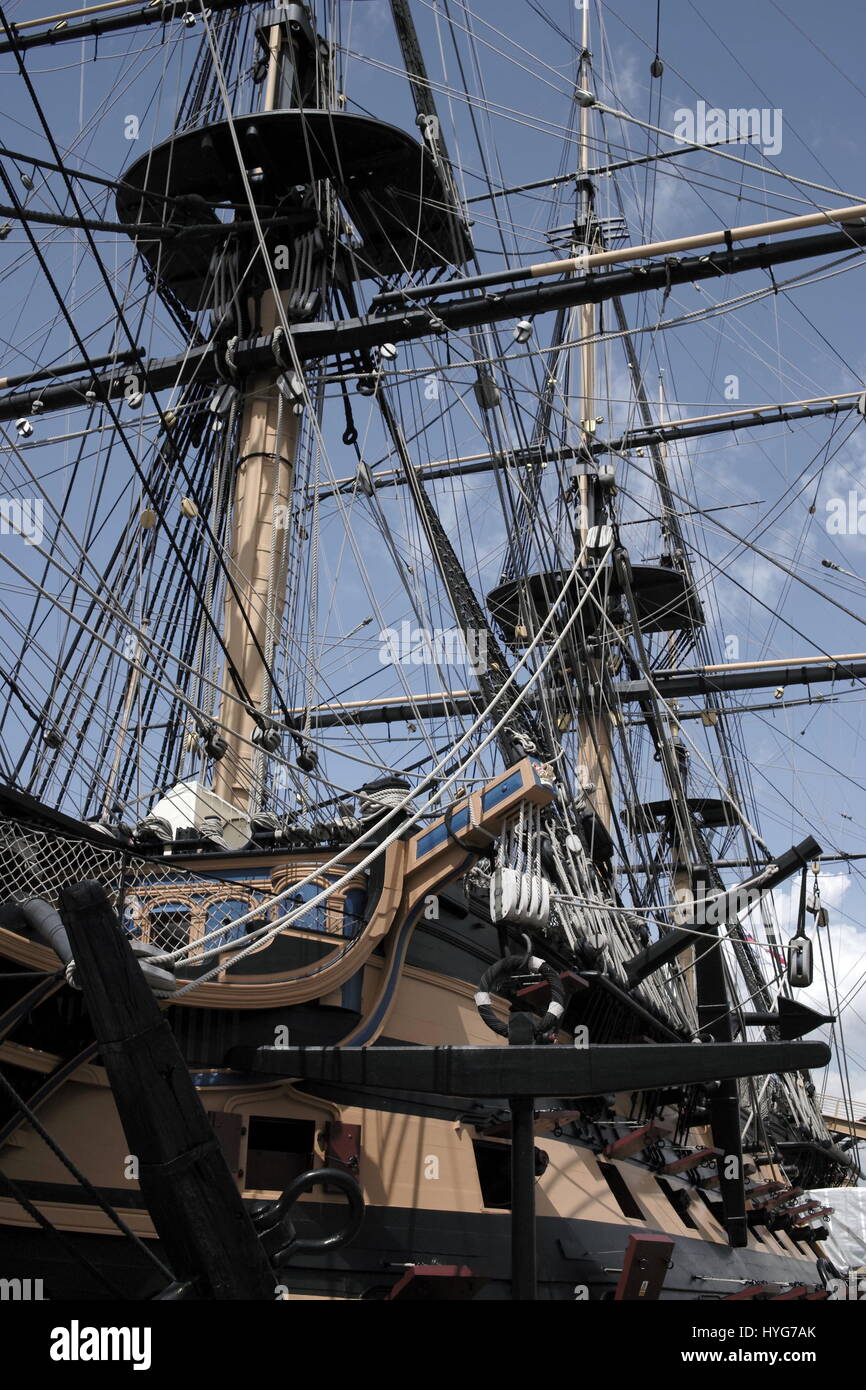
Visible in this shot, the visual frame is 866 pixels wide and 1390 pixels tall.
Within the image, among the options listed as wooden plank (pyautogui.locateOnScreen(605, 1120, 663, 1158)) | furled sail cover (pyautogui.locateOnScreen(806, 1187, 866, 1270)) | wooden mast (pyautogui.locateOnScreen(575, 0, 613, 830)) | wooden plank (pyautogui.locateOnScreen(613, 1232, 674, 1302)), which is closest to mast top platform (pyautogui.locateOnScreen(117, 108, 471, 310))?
wooden mast (pyautogui.locateOnScreen(575, 0, 613, 830))

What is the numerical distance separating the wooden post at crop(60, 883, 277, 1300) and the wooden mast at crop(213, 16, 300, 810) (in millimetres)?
4797

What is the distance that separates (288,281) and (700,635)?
16.1 metres

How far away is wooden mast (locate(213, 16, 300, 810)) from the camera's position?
35.4ft

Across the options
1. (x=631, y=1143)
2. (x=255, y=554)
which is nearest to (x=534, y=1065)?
(x=631, y=1143)

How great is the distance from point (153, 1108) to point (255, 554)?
749cm

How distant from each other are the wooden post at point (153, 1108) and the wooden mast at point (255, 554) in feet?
15.7

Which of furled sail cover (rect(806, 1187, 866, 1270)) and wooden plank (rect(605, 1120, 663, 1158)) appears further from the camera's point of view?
furled sail cover (rect(806, 1187, 866, 1270))

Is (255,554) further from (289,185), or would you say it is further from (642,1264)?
(642,1264)

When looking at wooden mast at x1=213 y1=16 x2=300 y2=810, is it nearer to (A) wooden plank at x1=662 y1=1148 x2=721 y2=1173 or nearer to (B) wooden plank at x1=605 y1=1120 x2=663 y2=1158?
(B) wooden plank at x1=605 y1=1120 x2=663 y2=1158

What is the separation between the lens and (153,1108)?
5.06m

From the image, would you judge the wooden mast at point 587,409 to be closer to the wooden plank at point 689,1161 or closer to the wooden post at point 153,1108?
the wooden plank at point 689,1161

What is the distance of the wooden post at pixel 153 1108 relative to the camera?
5031 millimetres

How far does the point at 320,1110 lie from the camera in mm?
7773
